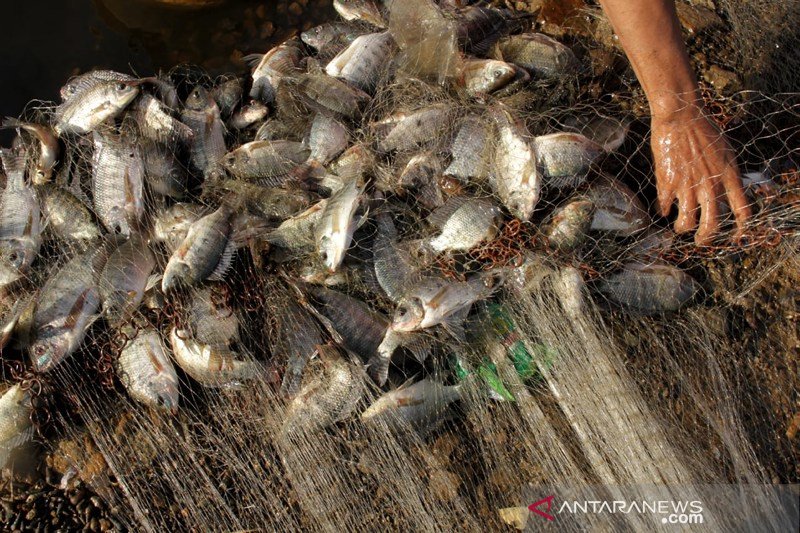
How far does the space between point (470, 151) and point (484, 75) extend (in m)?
0.55

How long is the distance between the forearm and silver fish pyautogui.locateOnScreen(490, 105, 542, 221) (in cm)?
70

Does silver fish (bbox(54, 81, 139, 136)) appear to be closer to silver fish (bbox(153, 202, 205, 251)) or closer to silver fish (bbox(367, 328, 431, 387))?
silver fish (bbox(153, 202, 205, 251))

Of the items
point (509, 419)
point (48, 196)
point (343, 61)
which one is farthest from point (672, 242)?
point (48, 196)

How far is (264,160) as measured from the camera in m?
4.04

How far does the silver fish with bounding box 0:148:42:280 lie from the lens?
3.95 metres

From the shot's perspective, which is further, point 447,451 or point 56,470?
point 56,470

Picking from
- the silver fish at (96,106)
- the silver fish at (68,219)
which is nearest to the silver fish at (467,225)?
the silver fish at (68,219)

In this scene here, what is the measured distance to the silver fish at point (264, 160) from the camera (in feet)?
13.2

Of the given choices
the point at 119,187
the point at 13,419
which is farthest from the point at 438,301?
the point at 13,419

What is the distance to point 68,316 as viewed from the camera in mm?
3766

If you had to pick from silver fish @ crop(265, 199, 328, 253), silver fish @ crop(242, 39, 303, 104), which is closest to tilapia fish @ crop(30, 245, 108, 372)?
silver fish @ crop(265, 199, 328, 253)

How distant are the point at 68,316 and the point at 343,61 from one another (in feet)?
8.09

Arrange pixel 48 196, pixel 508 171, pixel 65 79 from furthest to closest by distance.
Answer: pixel 65 79 < pixel 48 196 < pixel 508 171

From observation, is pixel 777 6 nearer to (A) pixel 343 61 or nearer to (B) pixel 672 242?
(B) pixel 672 242
